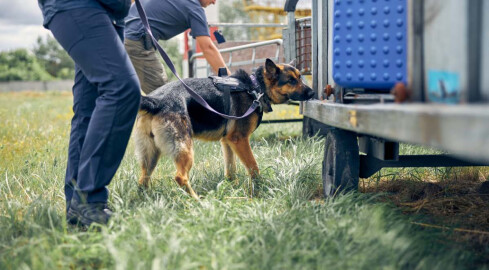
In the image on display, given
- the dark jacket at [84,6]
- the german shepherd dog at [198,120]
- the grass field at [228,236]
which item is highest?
the dark jacket at [84,6]

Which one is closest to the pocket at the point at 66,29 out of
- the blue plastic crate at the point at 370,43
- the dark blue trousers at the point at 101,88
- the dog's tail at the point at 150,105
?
the dark blue trousers at the point at 101,88

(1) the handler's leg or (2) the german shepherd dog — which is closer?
(1) the handler's leg

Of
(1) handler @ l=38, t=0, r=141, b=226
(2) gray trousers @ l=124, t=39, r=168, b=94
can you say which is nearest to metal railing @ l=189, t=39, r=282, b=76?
(2) gray trousers @ l=124, t=39, r=168, b=94

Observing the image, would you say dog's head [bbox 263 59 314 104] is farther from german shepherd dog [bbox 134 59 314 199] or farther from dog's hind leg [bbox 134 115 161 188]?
dog's hind leg [bbox 134 115 161 188]

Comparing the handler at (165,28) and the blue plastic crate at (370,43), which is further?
the handler at (165,28)

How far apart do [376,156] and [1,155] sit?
4150mm

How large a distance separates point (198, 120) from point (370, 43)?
5.91ft

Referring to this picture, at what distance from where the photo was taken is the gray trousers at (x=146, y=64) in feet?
16.0

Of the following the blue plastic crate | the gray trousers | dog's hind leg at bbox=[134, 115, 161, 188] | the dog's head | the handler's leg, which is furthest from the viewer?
the gray trousers

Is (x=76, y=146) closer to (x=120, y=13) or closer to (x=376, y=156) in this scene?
(x=120, y=13)

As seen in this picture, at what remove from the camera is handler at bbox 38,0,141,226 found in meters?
2.56

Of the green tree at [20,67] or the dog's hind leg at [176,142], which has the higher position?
the green tree at [20,67]

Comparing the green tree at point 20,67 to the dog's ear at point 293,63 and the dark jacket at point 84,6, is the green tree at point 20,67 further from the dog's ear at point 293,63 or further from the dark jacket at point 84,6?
the dark jacket at point 84,6

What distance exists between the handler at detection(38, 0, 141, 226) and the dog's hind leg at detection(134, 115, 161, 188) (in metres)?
0.92
